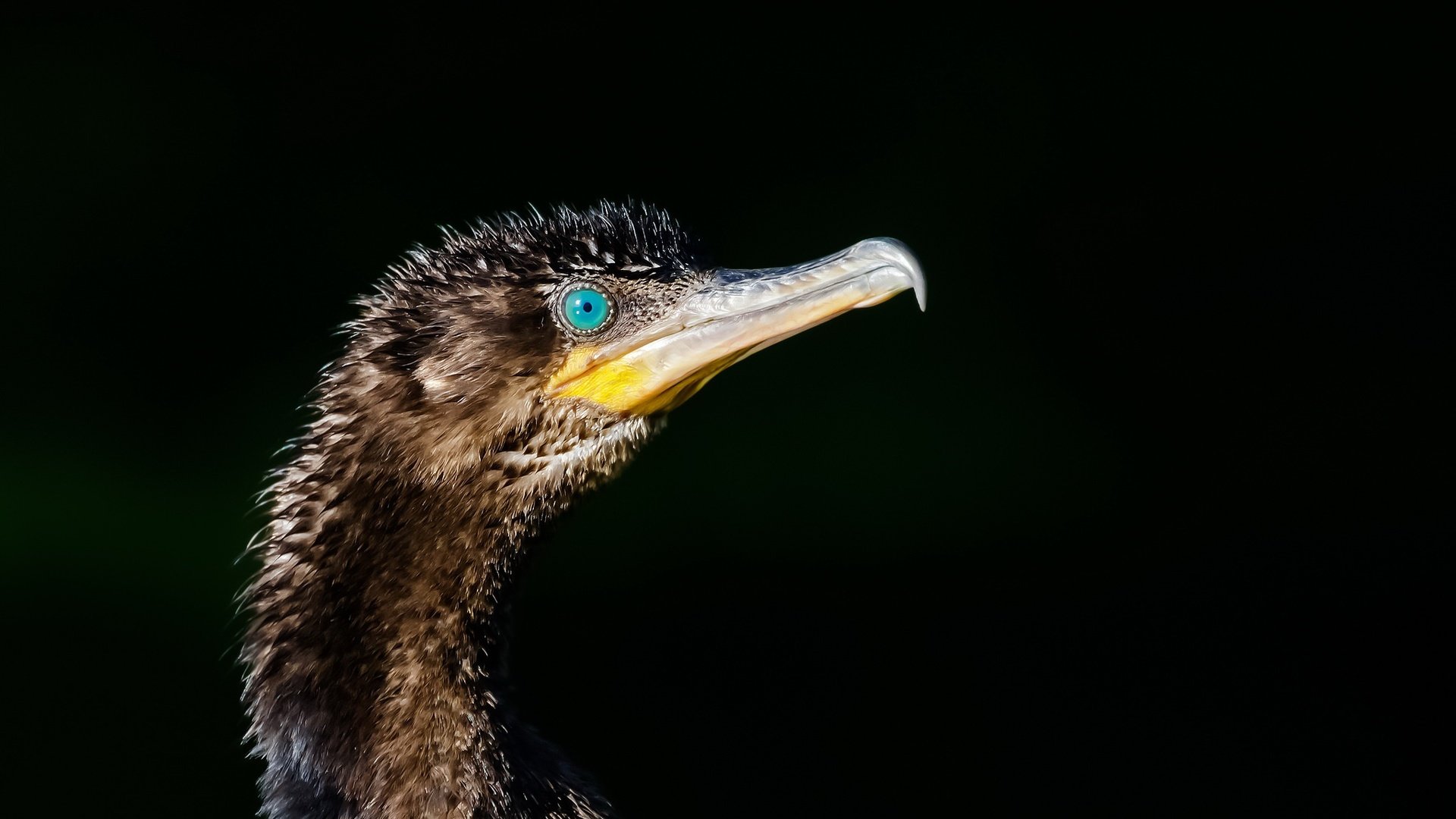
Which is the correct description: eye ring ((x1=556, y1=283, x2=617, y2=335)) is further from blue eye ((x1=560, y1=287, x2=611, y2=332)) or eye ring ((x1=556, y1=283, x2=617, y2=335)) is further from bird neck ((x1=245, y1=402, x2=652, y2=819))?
bird neck ((x1=245, y1=402, x2=652, y2=819))

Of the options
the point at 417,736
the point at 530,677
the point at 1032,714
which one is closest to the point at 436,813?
the point at 417,736

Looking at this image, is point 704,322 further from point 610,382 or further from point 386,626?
point 386,626

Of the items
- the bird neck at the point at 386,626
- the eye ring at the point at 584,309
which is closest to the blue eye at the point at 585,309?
the eye ring at the point at 584,309

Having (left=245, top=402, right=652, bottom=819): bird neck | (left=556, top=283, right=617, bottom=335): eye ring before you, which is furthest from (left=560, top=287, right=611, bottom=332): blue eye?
(left=245, top=402, right=652, bottom=819): bird neck

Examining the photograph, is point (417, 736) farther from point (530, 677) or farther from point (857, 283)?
point (530, 677)

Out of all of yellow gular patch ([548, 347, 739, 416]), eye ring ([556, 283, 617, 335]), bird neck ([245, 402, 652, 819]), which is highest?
eye ring ([556, 283, 617, 335])

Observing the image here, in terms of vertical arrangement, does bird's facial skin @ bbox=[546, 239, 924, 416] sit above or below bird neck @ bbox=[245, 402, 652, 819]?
above

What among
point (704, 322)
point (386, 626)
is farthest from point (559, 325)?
point (386, 626)
